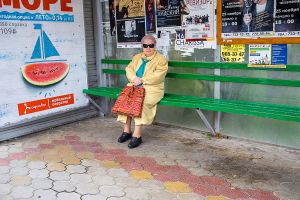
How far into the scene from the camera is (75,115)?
17.9 feet

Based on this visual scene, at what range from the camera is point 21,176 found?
355 centimetres

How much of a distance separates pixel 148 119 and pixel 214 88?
3.20 ft

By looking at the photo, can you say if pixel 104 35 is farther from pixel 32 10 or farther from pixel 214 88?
pixel 214 88

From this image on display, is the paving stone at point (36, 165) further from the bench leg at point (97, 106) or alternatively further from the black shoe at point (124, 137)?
the bench leg at point (97, 106)

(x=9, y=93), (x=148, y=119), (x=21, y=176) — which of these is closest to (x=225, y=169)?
(x=148, y=119)

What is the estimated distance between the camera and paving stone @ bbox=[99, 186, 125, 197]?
3.16 metres

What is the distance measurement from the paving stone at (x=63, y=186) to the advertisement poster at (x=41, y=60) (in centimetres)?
162

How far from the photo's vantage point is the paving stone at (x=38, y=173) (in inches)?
139

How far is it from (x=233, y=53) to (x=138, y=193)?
7.01 feet

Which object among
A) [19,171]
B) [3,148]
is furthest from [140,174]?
[3,148]

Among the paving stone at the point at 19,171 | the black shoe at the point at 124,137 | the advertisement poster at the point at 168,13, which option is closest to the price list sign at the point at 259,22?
the advertisement poster at the point at 168,13

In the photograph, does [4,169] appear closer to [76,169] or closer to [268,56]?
[76,169]

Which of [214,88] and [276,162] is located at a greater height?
[214,88]

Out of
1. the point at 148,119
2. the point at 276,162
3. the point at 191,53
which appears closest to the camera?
the point at 276,162
